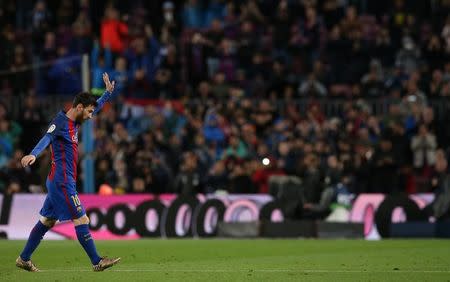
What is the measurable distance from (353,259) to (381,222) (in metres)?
7.08

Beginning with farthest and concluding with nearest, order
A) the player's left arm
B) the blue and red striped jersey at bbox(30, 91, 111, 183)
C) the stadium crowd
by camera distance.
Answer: the stadium crowd → the player's left arm → the blue and red striped jersey at bbox(30, 91, 111, 183)

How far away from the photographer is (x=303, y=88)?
86.8 feet

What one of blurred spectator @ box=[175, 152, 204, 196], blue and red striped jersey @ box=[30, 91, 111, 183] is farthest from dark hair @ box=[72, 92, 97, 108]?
blurred spectator @ box=[175, 152, 204, 196]

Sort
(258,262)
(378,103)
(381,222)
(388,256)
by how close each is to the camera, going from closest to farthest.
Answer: (258,262) → (388,256) → (381,222) → (378,103)

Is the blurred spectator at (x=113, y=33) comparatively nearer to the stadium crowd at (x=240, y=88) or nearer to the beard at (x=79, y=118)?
the stadium crowd at (x=240, y=88)

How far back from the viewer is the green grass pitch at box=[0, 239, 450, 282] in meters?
12.8

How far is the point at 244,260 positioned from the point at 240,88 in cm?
1089

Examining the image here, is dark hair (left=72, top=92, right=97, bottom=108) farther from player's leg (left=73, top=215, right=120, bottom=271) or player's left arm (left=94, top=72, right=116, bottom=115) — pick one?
player's leg (left=73, top=215, right=120, bottom=271)

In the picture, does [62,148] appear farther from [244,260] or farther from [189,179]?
[189,179]

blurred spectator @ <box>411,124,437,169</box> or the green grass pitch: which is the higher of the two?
blurred spectator @ <box>411,124,437,169</box>

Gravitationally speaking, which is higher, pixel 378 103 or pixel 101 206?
pixel 378 103

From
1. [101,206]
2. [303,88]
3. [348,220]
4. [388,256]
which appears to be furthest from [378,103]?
[388,256]

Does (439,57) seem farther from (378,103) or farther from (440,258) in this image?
(440,258)

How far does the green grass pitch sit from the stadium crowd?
8.93 feet
